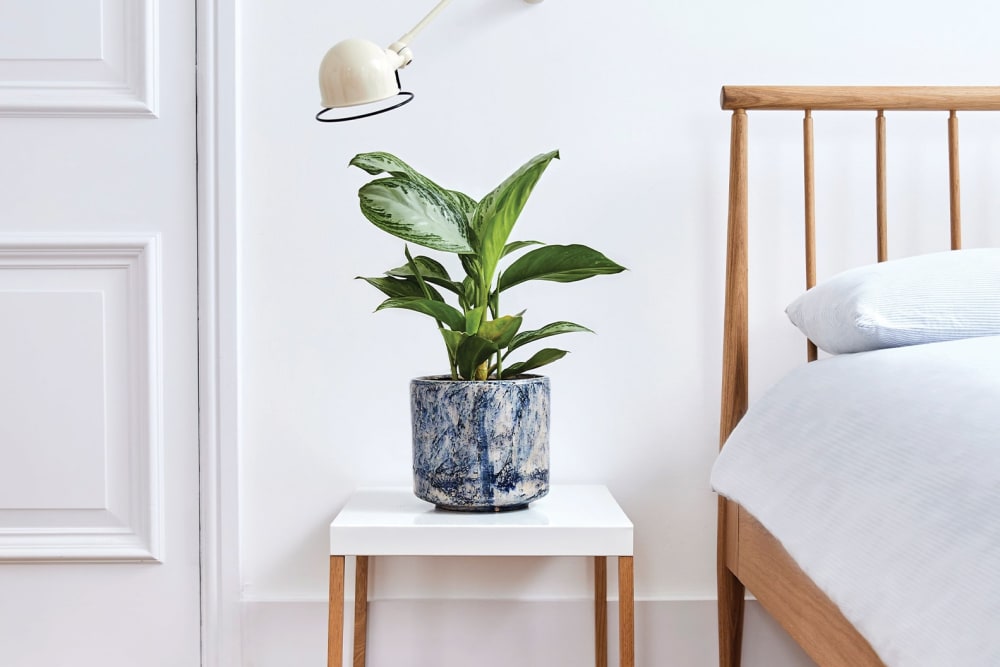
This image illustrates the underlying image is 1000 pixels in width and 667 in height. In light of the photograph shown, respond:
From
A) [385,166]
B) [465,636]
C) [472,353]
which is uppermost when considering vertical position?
[385,166]

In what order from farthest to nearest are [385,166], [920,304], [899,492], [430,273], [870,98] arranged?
1. [870,98]
2. [430,273]
3. [385,166]
4. [920,304]
5. [899,492]

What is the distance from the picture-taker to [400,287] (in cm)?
110

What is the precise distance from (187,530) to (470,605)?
462 millimetres

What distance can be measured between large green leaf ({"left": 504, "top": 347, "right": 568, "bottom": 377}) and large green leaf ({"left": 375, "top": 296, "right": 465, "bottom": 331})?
0.10 metres

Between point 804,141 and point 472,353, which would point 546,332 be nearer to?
point 472,353

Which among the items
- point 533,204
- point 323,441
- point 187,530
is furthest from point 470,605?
point 533,204

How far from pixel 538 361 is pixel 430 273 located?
18cm

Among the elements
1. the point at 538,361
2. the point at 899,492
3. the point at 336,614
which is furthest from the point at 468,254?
the point at 899,492

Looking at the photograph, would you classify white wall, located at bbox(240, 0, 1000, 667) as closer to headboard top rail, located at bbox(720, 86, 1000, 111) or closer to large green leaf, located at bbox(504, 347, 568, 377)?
headboard top rail, located at bbox(720, 86, 1000, 111)

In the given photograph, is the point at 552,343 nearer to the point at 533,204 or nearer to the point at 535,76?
the point at 533,204

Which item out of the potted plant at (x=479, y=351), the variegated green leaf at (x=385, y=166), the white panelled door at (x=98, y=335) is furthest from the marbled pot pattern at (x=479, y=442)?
the white panelled door at (x=98, y=335)

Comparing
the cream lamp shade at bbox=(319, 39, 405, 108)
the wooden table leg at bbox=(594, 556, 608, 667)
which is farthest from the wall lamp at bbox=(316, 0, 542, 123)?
the wooden table leg at bbox=(594, 556, 608, 667)

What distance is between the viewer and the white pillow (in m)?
0.91

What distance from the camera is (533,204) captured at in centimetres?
135
